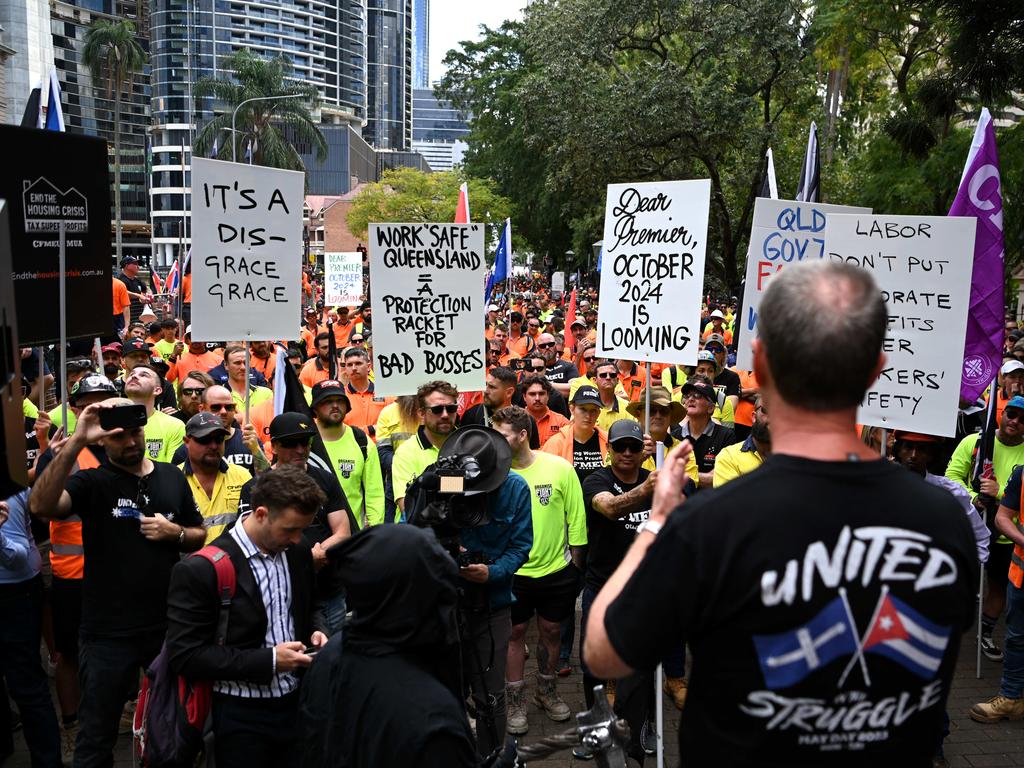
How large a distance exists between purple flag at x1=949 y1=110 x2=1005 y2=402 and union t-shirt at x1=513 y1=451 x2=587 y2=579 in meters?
3.00

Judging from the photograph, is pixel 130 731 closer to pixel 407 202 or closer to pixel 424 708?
pixel 424 708

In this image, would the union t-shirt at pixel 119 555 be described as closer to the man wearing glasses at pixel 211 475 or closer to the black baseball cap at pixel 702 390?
the man wearing glasses at pixel 211 475

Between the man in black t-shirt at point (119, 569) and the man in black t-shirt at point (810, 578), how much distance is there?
3.37m

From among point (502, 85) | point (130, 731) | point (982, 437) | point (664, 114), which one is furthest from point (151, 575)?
point (502, 85)

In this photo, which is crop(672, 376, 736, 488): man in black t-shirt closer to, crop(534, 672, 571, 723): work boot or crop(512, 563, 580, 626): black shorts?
crop(512, 563, 580, 626): black shorts

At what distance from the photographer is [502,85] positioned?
4719cm

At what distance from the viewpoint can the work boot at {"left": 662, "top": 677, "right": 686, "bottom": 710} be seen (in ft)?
20.5

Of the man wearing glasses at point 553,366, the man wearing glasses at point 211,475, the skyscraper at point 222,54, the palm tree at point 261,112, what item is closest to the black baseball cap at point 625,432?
the man wearing glasses at point 211,475

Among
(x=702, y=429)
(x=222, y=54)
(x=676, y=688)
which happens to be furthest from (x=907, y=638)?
(x=222, y=54)

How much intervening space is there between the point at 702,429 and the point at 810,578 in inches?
223

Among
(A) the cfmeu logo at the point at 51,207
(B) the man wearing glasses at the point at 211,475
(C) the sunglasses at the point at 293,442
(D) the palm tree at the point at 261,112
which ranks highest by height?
(D) the palm tree at the point at 261,112

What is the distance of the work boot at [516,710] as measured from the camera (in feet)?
19.9

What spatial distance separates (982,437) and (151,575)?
5.49 m

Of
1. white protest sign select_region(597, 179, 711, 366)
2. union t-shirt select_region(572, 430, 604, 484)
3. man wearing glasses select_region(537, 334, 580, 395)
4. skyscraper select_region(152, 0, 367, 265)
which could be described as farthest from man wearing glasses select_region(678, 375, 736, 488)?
skyscraper select_region(152, 0, 367, 265)
